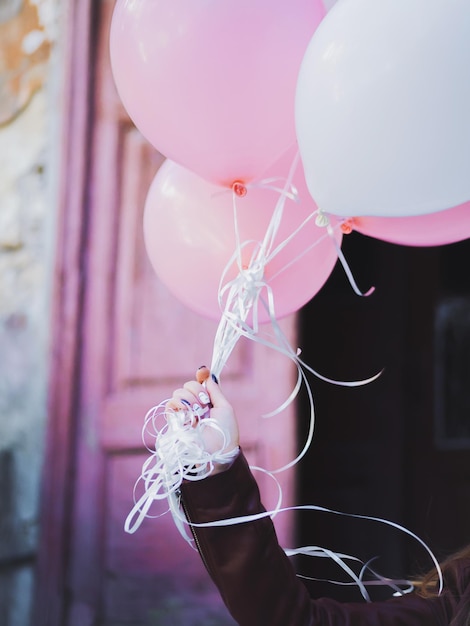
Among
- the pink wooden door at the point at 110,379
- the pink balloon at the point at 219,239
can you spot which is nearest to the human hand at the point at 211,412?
the pink balloon at the point at 219,239

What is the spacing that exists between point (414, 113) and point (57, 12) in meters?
1.84

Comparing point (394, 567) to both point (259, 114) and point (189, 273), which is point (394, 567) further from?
point (259, 114)

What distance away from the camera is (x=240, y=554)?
3.13ft

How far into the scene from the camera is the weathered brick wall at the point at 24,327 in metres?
2.34

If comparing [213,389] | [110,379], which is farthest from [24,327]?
[213,389]

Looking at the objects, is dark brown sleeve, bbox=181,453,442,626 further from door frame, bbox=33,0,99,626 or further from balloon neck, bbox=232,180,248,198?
door frame, bbox=33,0,99,626

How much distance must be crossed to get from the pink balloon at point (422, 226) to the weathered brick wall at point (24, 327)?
1.39 meters

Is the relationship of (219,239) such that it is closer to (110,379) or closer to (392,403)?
(110,379)

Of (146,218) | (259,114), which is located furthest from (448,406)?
(259,114)

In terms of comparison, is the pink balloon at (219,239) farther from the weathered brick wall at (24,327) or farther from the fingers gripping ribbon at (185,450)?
the weathered brick wall at (24,327)

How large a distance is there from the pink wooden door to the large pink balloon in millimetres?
1292

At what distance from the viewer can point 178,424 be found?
0.93 metres

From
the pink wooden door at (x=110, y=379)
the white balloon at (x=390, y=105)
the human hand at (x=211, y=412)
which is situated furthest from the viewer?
the pink wooden door at (x=110, y=379)

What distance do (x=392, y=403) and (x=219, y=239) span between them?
2.26 meters
